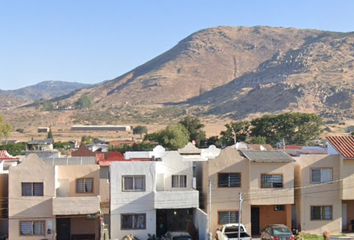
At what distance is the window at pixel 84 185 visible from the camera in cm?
3300

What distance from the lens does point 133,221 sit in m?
32.3

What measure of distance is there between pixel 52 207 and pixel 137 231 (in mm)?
4827

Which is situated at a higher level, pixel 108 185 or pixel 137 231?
Answer: pixel 108 185

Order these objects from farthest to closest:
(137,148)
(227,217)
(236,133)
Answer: (236,133) → (137,148) → (227,217)

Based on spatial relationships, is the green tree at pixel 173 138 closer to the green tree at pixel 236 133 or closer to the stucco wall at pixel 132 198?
the green tree at pixel 236 133

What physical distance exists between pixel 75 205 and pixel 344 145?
1570cm

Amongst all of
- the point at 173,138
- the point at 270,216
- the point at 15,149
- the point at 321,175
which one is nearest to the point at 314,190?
the point at 321,175

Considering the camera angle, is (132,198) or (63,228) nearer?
(132,198)

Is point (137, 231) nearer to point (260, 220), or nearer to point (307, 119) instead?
point (260, 220)

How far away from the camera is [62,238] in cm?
3300

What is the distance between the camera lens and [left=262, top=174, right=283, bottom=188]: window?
3288 centimetres

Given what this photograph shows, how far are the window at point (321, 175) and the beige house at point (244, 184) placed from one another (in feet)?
4.77

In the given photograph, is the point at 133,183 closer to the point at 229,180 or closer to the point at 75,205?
the point at 75,205

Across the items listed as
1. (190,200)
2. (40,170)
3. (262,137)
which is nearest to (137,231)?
(190,200)
